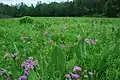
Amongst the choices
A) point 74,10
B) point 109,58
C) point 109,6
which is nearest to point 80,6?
point 74,10

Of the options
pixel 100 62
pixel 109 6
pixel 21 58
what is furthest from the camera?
pixel 109 6

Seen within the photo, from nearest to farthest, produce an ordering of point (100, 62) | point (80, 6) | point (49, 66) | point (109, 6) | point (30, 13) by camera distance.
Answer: point (49, 66)
point (100, 62)
point (109, 6)
point (80, 6)
point (30, 13)

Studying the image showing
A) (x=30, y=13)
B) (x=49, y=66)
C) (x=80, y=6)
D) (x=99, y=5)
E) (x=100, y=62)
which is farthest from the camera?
(x=30, y=13)

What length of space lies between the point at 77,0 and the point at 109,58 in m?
66.2

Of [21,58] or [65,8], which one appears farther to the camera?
[65,8]

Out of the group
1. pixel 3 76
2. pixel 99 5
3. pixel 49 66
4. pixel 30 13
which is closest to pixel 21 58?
pixel 3 76

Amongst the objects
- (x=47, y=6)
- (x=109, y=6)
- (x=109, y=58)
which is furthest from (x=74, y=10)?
(x=109, y=58)

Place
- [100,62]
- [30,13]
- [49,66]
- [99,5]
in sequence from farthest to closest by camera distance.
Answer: [30,13] < [99,5] < [100,62] < [49,66]

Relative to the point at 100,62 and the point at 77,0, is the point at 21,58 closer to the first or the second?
the point at 100,62

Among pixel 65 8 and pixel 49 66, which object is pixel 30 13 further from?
pixel 49 66

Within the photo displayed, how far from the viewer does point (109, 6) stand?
42.6 metres

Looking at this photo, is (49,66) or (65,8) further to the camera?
(65,8)

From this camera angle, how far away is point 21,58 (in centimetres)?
305

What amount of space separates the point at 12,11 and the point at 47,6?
1026 cm
